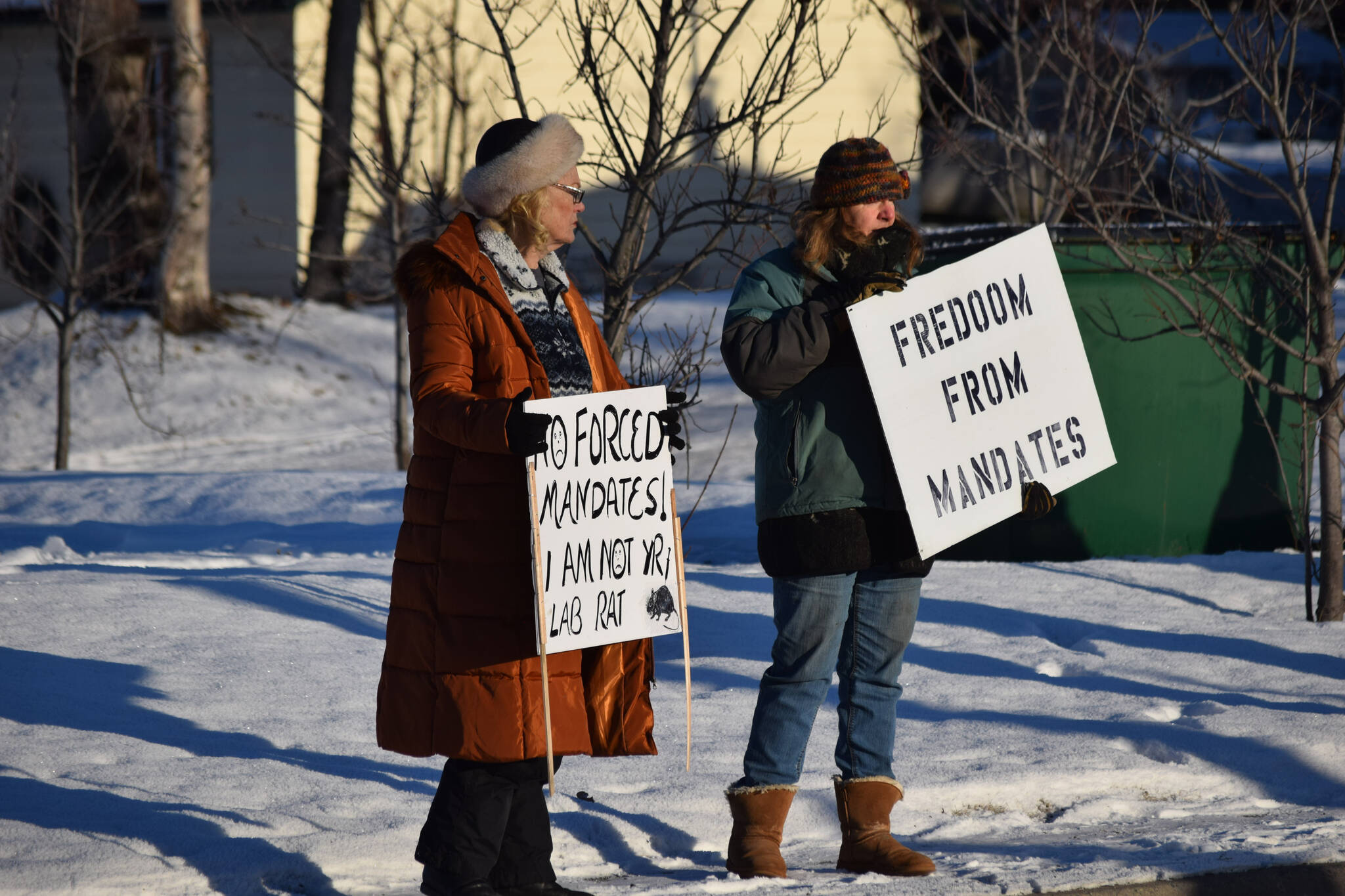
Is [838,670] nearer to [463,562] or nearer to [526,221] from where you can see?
[463,562]

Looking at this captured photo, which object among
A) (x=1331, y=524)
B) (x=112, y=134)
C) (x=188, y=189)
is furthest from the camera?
(x=188, y=189)

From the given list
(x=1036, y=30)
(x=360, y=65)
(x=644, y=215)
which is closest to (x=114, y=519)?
(x=644, y=215)

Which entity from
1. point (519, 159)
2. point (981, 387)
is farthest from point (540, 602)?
point (981, 387)

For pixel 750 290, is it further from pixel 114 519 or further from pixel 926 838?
pixel 114 519

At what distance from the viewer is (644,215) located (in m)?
5.31

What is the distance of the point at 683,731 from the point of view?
4395 millimetres

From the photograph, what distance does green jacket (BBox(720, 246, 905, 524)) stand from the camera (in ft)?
10.0

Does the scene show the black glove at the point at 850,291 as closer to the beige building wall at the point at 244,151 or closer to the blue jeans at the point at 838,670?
the blue jeans at the point at 838,670

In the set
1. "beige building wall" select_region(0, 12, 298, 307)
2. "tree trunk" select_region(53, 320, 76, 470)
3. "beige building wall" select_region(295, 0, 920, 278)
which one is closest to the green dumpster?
"tree trunk" select_region(53, 320, 76, 470)

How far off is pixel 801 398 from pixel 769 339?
22 centimetres

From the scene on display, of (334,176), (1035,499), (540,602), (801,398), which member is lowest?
(540,602)

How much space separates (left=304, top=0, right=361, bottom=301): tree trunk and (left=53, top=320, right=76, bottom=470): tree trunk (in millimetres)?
4858

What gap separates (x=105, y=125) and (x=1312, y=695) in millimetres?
12006

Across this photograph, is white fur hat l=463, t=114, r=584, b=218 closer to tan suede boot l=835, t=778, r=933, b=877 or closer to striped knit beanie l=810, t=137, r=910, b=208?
striped knit beanie l=810, t=137, r=910, b=208
